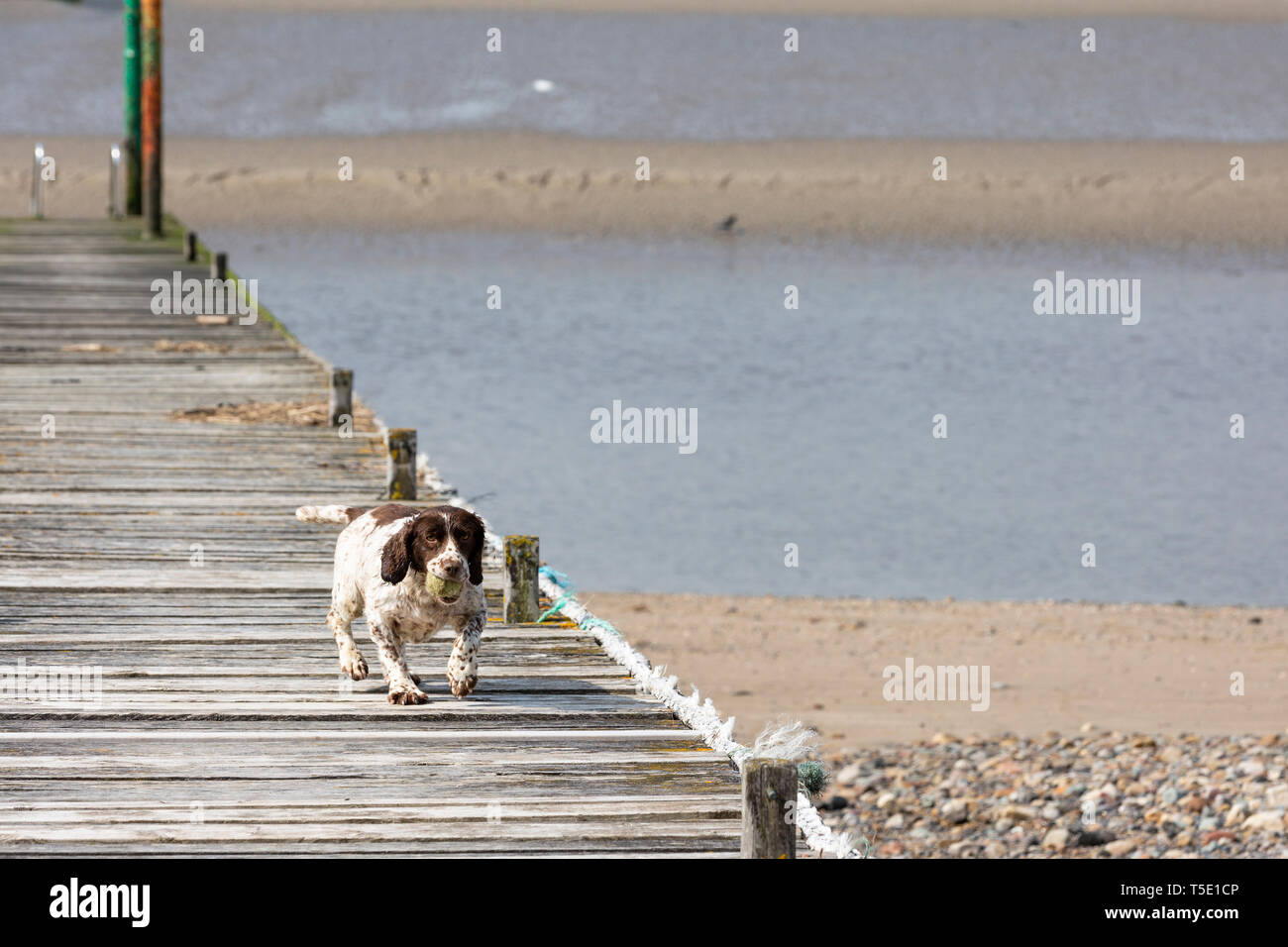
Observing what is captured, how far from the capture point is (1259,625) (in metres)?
17.9

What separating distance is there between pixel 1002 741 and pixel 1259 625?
508 centimetres

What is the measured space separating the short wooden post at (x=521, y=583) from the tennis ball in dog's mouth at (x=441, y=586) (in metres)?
1.67

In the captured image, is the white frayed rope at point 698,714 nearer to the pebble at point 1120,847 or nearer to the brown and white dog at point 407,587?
the brown and white dog at point 407,587

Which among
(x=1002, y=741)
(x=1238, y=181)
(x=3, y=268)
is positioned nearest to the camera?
(x=1002, y=741)

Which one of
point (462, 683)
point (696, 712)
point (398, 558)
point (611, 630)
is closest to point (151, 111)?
point (611, 630)

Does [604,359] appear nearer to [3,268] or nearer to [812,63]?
[3,268]

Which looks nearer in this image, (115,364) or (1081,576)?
(115,364)

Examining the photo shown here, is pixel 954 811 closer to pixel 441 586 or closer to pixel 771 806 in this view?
pixel 441 586

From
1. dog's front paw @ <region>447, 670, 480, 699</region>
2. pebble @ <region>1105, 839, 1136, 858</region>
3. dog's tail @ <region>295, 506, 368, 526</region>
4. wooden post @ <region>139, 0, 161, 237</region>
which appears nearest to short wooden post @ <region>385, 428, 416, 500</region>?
dog's tail @ <region>295, 506, 368, 526</region>

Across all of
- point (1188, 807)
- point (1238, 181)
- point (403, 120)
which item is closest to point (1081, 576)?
point (1188, 807)

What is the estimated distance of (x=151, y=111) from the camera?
25.8 meters

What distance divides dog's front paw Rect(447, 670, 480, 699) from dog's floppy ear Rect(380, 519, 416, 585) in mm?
519

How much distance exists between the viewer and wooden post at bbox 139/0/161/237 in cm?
2558

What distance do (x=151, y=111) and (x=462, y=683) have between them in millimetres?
20449
